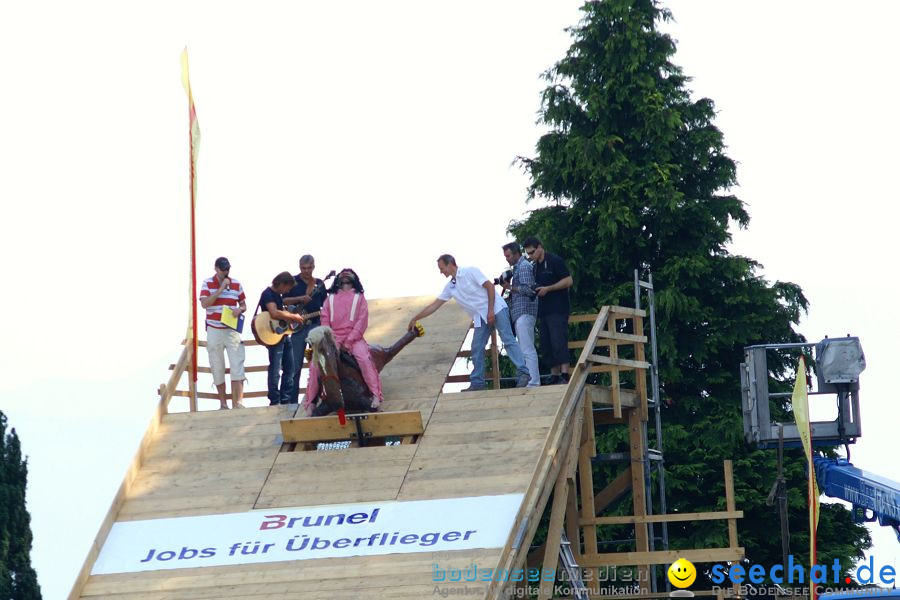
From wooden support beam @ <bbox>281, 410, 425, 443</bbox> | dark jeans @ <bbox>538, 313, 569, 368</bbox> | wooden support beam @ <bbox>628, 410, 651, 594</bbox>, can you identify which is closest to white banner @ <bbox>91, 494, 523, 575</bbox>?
wooden support beam @ <bbox>281, 410, 425, 443</bbox>

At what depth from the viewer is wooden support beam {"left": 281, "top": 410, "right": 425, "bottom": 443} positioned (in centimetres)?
1634

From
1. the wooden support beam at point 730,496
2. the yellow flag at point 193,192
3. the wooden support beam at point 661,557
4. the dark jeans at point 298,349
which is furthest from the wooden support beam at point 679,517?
the yellow flag at point 193,192

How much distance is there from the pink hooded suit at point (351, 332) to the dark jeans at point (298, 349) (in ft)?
3.44

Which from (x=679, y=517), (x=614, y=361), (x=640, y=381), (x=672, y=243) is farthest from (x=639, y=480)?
(x=672, y=243)

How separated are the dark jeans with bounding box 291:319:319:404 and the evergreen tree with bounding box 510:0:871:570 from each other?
8.71 m

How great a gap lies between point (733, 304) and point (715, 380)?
1.31 meters

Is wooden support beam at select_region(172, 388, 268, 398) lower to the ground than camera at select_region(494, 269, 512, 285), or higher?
lower

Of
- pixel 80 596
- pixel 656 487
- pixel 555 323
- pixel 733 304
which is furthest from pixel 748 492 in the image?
pixel 80 596

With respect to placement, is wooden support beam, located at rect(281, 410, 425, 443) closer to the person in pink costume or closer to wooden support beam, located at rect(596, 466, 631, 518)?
the person in pink costume

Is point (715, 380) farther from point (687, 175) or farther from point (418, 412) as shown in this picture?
point (418, 412)

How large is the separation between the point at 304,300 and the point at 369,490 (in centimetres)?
311

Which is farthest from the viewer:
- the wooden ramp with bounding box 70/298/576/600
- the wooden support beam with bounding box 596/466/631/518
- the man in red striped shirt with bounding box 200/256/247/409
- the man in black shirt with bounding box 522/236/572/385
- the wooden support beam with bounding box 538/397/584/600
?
the wooden support beam with bounding box 596/466/631/518

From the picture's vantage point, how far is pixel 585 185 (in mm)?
27359

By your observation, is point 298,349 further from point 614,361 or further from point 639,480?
point 639,480
